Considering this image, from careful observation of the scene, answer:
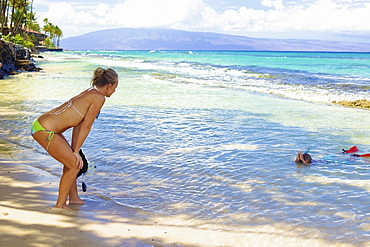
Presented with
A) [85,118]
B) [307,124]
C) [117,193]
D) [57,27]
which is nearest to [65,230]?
[85,118]

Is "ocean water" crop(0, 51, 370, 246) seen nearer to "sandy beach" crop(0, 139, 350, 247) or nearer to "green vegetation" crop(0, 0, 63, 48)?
"sandy beach" crop(0, 139, 350, 247)

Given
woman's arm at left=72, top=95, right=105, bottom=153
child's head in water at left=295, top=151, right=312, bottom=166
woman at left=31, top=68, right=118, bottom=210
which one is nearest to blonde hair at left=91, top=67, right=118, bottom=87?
woman at left=31, top=68, right=118, bottom=210

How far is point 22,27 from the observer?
92375mm

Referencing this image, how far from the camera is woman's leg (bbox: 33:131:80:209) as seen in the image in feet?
13.9

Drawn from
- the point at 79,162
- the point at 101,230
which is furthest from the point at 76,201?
the point at 101,230

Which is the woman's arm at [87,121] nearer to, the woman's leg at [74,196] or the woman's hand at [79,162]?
the woman's hand at [79,162]

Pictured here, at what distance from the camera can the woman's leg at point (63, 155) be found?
4.22 metres

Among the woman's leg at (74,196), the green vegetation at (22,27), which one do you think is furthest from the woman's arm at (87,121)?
the green vegetation at (22,27)

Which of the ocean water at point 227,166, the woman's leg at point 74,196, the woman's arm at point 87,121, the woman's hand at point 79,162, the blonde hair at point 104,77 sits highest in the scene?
the blonde hair at point 104,77

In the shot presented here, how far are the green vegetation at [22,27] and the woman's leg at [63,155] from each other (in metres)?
42.9

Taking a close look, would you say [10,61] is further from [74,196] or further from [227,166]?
[74,196]

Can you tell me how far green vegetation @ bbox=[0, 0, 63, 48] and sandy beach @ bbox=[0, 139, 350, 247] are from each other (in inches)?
1688

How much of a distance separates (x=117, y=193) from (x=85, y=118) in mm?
1443

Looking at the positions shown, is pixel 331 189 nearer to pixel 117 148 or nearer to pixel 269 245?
pixel 269 245
